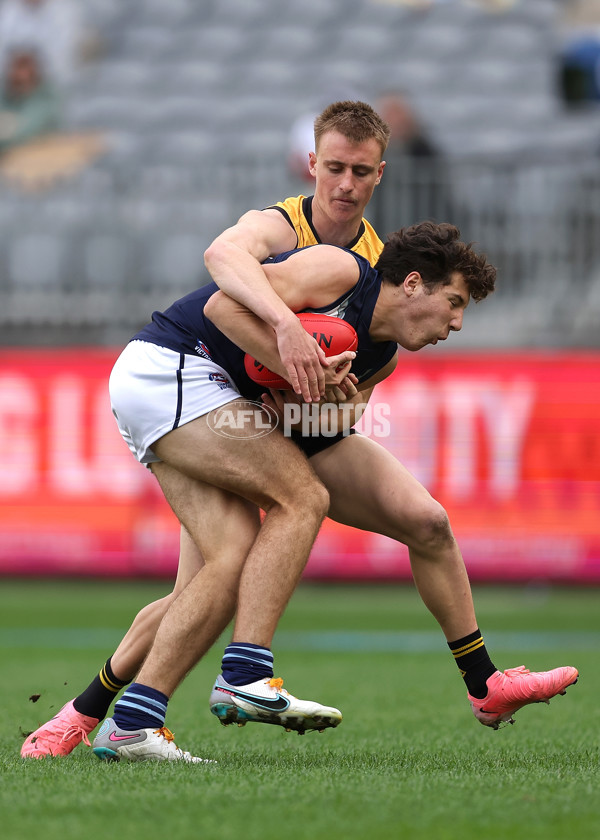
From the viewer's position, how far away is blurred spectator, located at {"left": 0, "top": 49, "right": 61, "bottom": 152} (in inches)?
619

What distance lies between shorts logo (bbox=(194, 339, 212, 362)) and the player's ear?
0.73 meters

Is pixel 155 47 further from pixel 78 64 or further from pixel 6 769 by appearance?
pixel 6 769

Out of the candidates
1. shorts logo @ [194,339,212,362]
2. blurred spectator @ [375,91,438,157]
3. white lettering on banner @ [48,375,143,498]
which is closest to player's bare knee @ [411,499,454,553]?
shorts logo @ [194,339,212,362]

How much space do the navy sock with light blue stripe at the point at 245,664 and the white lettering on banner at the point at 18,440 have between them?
8071 mm

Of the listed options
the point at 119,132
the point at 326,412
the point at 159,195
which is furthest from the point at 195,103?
the point at 326,412

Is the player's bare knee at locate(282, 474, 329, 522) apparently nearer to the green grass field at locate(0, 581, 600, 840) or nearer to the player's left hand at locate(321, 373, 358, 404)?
the player's left hand at locate(321, 373, 358, 404)

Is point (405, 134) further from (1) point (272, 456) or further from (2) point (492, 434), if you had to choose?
(1) point (272, 456)

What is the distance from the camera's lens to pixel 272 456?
14.5 feet

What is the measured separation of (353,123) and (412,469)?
727 centimetres

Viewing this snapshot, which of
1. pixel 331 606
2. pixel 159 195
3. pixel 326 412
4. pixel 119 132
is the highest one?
pixel 119 132

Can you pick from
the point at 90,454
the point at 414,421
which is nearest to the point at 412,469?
the point at 414,421

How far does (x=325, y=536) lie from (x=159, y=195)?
3755mm

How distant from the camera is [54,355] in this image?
12.2 metres

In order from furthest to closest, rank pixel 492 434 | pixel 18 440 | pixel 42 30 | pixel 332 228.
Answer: pixel 42 30 → pixel 18 440 → pixel 492 434 → pixel 332 228
